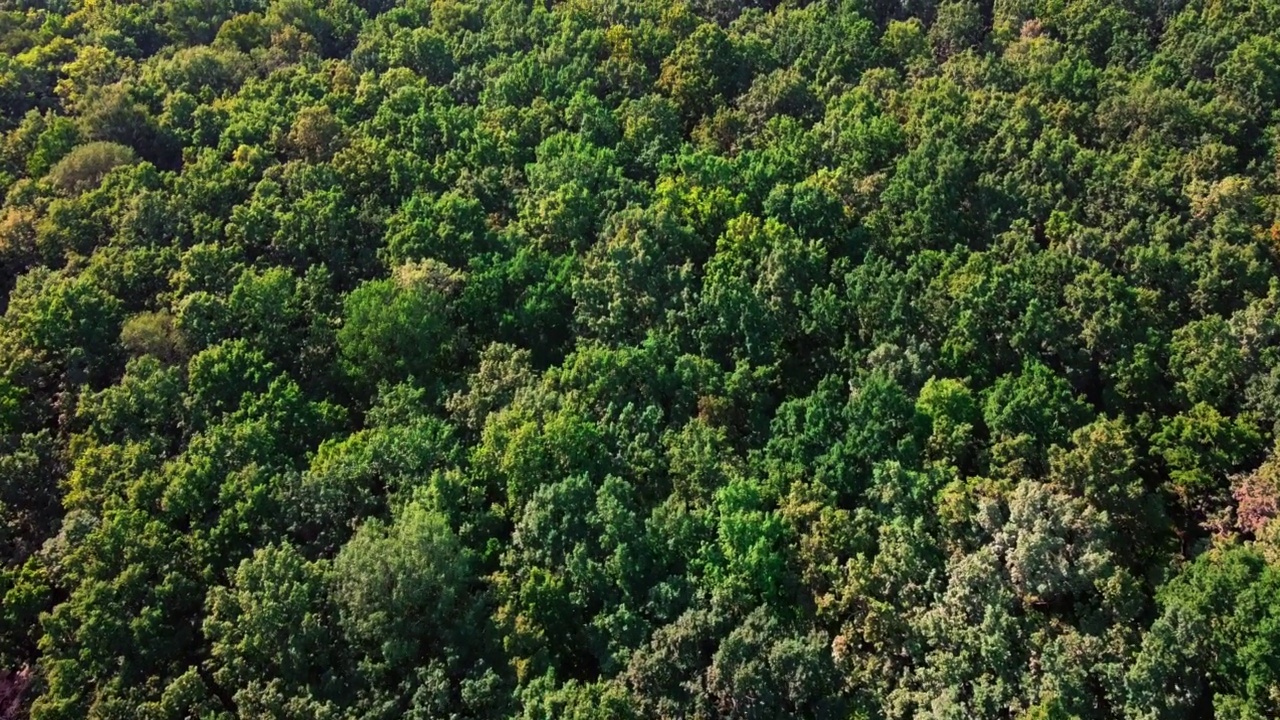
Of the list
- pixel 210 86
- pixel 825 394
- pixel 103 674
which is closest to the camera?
pixel 103 674

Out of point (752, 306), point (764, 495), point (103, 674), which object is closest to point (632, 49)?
point (752, 306)

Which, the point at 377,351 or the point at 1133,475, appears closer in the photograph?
the point at 1133,475

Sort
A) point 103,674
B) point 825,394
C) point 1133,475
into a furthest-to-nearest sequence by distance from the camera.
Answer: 1. point 825,394
2. point 1133,475
3. point 103,674

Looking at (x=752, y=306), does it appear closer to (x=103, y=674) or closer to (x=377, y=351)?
(x=377, y=351)

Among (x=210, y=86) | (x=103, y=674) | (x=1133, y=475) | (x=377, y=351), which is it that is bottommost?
A: (x=1133, y=475)

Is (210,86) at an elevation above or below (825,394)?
above

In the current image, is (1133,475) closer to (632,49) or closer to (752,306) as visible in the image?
(752,306)
